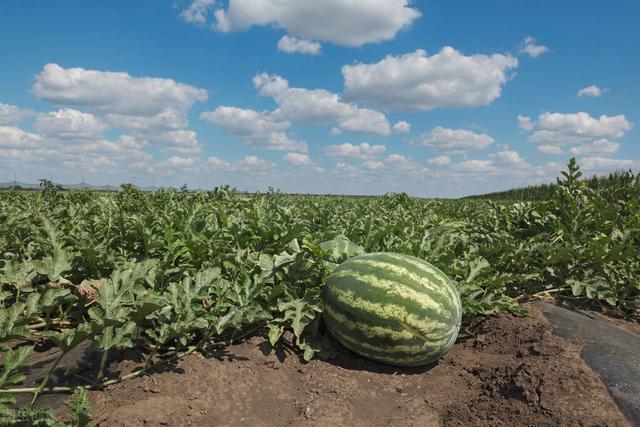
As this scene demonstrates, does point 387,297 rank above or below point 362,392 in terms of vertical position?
above

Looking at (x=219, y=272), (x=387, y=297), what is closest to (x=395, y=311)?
(x=387, y=297)

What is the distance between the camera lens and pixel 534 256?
168 inches

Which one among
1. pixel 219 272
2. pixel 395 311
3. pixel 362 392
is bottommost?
pixel 362 392

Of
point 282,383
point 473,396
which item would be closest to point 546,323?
point 473,396

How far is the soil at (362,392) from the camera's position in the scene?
2236mm

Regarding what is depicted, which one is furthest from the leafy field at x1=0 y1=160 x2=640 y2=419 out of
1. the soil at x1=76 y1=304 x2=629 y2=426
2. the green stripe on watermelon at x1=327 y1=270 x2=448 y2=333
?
the green stripe on watermelon at x1=327 y1=270 x2=448 y2=333

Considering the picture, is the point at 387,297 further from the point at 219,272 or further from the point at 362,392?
the point at 219,272

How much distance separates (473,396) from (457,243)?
68.8 inches

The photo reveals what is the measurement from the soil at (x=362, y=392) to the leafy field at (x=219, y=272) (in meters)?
0.16

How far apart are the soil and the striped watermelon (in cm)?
19

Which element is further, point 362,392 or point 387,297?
point 387,297

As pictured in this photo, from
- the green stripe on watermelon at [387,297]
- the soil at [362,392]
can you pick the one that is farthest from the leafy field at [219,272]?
the green stripe on watermelon at [387,297]

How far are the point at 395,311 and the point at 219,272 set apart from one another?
3.42 feet

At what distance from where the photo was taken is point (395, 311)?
2715 millimetres
